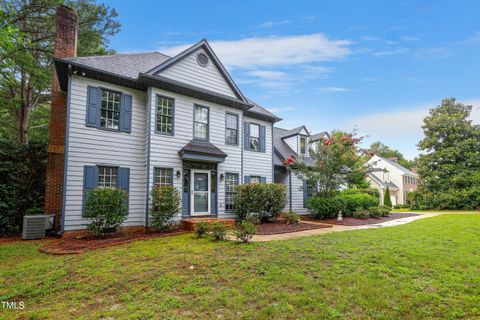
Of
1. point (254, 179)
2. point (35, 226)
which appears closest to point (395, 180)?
point (254, 179)

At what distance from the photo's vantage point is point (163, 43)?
47.3 feet

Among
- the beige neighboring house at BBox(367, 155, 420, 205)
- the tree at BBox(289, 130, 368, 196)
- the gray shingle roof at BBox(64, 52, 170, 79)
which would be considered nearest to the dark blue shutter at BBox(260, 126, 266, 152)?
the tree at BBox(289, 130, 368, 196)

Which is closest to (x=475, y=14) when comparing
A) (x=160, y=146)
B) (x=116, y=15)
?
(x=160, y=146)

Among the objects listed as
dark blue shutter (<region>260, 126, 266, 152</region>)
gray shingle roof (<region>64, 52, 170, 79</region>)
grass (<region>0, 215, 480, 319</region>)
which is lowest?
grass (<region>0, 215, 480, 319</region>)

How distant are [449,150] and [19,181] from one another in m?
31.3

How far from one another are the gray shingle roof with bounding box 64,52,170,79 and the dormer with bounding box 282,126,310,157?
378 inches

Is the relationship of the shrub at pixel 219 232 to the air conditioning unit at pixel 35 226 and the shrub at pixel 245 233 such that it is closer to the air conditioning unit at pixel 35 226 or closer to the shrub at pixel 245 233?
the shrub at pixel 245 233

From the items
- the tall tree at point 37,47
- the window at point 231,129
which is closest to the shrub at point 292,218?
the window at point 231,129

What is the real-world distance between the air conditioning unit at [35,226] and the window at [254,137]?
30.1ft

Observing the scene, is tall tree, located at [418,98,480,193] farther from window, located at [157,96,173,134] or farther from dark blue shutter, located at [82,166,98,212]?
dark blue shutter, located at [82,166,98,212]

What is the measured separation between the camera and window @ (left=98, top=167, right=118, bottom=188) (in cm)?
896

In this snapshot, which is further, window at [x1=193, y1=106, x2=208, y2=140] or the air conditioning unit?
window at [x1=193, y1=106, x2=208, y2=140]

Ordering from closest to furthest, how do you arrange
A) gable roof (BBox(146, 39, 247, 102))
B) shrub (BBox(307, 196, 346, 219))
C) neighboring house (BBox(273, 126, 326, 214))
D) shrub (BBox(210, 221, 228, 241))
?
shrub (BBox(210, 221, 228, 241)), gable roof (BBox(146, 39, 247, 102)), shrub (BBox(307, 196, 346, 219)), neighboring house (BBox(273, 126, 326, 214))

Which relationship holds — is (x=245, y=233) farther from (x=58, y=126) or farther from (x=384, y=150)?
(x=384, y=150)
